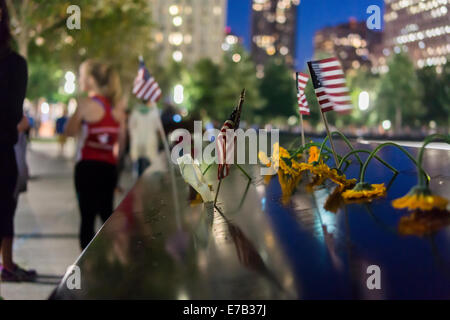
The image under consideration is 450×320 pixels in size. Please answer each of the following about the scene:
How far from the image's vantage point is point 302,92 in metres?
3.63

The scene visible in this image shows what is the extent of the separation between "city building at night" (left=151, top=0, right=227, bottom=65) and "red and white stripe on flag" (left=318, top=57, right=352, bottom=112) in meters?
125

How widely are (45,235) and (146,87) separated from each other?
7.80 feet

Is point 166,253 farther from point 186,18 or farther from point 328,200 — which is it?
point 186,18

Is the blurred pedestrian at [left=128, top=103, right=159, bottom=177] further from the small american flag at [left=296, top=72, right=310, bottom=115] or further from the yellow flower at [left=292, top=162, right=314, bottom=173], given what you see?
the yellow flower at [left=292, top=162, right=314, bottom=173]

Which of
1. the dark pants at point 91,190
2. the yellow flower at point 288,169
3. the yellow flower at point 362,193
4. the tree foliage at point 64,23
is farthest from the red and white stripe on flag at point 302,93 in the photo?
the tree foliage at point 64,23

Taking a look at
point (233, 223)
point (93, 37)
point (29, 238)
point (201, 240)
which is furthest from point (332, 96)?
point (93, 37)

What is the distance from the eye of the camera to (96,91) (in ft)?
18.3

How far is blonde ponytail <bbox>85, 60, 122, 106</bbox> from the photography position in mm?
5578

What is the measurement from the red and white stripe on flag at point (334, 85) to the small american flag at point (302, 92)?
49cm

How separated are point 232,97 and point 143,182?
2450 inches

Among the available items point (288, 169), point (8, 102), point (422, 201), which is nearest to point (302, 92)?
point (288, 169)

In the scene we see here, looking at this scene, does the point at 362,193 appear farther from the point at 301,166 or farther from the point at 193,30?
the point at 193,30

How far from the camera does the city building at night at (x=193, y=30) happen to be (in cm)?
12962

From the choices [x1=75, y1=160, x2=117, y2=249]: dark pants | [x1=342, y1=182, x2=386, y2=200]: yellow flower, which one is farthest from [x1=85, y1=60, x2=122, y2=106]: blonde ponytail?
[x1=342, y1=182, x2=386, y2=200]: yellow flower
